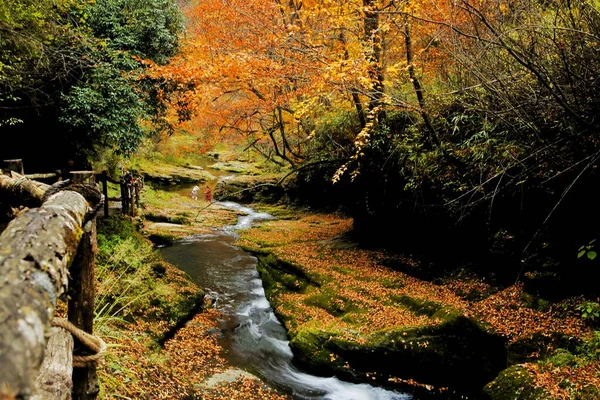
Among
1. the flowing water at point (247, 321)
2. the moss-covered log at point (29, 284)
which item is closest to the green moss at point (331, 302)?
the flowing water at point (247, 321)

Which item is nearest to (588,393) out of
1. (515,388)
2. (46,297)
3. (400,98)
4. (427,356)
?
(515,388)

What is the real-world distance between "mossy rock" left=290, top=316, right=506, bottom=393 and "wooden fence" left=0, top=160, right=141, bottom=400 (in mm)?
5604

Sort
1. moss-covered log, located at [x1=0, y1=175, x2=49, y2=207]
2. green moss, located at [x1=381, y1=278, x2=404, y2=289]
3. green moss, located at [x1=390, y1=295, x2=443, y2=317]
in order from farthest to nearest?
green moss, located at [x1=381, y1=278, x2=404, y2=289] < green moss, located at [x1=390, y1=295, x2=443, y2=317] < moss-covered log, located at [x1=0, y1=175, x2=49, y2=207]

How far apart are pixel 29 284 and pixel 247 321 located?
9.23 metres

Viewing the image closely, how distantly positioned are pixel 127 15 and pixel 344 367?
452 inches

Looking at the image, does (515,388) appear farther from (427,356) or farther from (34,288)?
(34,288)

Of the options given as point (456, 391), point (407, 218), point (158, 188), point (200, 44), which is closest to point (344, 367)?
point (456, 391)

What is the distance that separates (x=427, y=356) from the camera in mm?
6922

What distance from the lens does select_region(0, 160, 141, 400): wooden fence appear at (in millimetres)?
786

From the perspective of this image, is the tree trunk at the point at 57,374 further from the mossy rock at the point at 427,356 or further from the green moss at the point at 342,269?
the green moss at the point at 342,269

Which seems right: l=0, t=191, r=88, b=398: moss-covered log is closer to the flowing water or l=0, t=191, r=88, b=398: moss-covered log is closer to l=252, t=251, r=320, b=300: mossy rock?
the flowing water

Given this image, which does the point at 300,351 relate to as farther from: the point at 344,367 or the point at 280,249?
the point at 280,249

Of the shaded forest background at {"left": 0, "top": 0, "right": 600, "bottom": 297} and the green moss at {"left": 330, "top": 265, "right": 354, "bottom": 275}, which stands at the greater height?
the shaded forest background at {"left": 0, "top": 0, "right": 600, "bottom": 297}

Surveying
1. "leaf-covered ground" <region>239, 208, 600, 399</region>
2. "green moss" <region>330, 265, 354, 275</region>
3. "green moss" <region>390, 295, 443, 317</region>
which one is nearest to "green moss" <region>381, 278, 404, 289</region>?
"leaf-covered ground" <region>239, 208, 600, 399</region>
